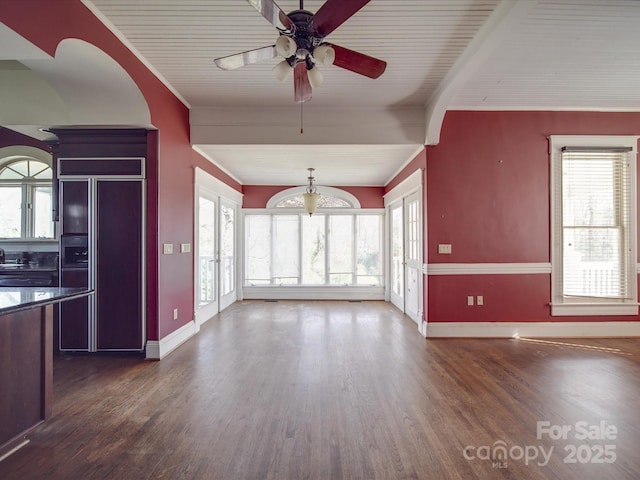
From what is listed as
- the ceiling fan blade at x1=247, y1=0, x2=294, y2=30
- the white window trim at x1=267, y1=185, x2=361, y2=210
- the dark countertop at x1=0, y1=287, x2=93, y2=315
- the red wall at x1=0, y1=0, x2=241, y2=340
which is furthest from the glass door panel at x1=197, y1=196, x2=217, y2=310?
the ceiling fan blade at x1=247, y1=0, x2=294, y2=30

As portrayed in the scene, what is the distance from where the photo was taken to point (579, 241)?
427 cm

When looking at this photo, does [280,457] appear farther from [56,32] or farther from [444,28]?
[444,28]

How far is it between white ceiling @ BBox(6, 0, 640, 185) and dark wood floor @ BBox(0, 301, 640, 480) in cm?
268

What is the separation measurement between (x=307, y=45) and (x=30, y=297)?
2290 millimetres

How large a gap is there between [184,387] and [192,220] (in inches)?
91.9

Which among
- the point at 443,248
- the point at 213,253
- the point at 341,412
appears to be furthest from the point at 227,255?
the point at 341,412

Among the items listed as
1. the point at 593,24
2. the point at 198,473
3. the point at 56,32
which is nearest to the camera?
the point at 198,473

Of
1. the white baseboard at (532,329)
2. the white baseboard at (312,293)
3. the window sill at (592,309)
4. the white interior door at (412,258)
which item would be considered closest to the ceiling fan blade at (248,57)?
the white interior door at (412,258)

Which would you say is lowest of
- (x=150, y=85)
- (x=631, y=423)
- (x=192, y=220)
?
(x=631, y=423)

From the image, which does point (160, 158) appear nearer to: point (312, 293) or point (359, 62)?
point (359, 62)

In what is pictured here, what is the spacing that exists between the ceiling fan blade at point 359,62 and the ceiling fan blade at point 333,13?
0.60 ft

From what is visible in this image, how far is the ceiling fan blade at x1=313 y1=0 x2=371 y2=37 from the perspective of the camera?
1803mm

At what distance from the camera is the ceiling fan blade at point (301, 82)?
244cm

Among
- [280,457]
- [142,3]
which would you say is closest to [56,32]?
[142,3]
